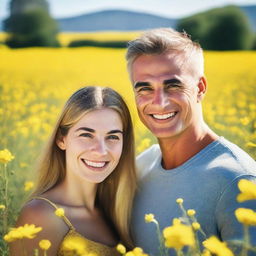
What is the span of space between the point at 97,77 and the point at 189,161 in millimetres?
8214

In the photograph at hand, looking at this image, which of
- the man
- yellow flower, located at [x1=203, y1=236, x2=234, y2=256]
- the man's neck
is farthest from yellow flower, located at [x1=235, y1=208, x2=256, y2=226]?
the man's neck

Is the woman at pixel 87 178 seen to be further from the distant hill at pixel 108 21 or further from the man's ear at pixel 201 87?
the distant hill at pixel 108 21

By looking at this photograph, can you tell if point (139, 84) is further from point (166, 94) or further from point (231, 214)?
point (231, 214)

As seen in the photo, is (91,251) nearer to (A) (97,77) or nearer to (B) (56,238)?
(B) (56,238)

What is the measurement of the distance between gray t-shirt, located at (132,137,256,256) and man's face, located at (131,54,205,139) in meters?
0.21

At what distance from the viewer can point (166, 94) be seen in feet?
8.91

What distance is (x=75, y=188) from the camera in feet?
8.46

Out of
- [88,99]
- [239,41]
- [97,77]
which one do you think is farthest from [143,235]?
[239,41]

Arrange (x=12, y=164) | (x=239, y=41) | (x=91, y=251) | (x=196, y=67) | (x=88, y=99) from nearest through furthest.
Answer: (x=91, y=251) → (x=88, y=99) → (x=196, y=67) → (x=12, y=164) → (x=239, y=41)

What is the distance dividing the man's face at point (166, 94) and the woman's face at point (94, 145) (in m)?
0.25

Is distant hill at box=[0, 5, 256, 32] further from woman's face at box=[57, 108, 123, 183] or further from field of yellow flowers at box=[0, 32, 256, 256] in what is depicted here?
woman's face at box=[57, 108, 123, 183]

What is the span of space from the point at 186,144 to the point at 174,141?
78 millimetres

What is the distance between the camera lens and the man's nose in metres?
2.68

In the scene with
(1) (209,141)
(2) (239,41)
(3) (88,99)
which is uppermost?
(3) (88,99)
